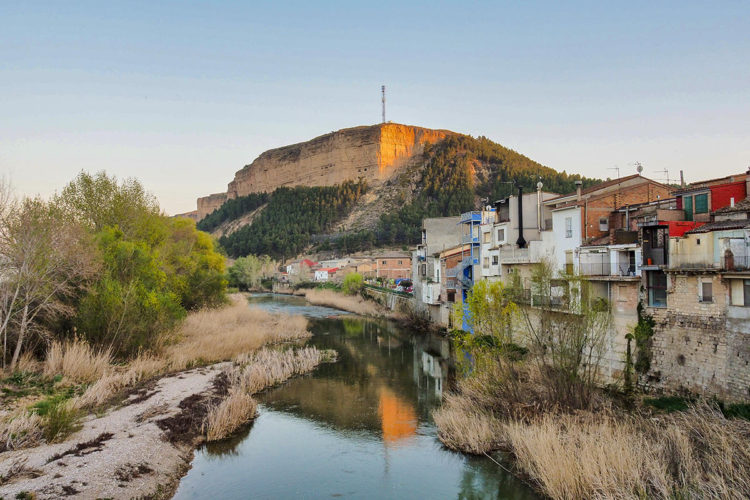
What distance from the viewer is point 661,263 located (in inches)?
637

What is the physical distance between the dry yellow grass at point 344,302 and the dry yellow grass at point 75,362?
102 feet

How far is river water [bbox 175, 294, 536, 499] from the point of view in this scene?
1152 cm

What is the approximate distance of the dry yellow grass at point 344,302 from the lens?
49.1m

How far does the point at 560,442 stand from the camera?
11.5m

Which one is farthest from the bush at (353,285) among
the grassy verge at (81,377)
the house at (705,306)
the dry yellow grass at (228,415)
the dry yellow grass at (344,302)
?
the house at (705,306)

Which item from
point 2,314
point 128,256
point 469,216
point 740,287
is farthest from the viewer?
point 469,216

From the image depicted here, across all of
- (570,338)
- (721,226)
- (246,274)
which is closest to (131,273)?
(570,338)

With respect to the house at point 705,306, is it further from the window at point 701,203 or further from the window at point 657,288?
the window at point 701,203

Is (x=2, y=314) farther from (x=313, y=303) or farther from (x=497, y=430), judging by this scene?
(x=313, y=303)

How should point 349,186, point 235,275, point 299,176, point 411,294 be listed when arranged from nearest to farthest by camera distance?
point 411,294 < point 235,275 < point 349,186 < point 299,176

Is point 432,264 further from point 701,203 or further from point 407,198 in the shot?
point 407,198

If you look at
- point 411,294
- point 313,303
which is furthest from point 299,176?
point 411,294

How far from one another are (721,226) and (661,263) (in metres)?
2.67

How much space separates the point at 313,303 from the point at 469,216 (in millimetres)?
33537
